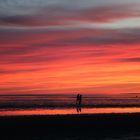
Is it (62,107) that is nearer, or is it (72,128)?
(72,128)

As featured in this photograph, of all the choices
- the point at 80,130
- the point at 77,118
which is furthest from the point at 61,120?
the point at 80,130

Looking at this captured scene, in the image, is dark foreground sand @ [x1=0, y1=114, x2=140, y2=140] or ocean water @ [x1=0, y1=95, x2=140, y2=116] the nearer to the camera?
dark foreground sand @ [x1=0, y1=114, x2=140, y2=140]

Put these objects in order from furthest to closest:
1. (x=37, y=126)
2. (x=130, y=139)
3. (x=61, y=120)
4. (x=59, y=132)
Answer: (x=61, y=120), (x=37, y=126), (x=59, y=132), (x=130, y=139)

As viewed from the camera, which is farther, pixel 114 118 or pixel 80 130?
pixel 114 118

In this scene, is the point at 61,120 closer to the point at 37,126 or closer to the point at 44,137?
the point at 37,126

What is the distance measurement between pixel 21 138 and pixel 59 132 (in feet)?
8.86

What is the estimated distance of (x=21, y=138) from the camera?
22.8 meters

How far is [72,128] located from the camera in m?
26.3

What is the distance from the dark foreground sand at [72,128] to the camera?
23375mm

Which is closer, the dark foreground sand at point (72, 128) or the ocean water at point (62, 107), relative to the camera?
the dark foreground sand at point (72, 128)

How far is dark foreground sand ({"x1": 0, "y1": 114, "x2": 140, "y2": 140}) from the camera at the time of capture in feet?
76.7

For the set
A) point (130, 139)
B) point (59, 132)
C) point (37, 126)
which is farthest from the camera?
point (37, 126)

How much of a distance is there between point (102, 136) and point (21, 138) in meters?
3.56

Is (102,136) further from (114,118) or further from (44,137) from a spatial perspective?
(114,118)
